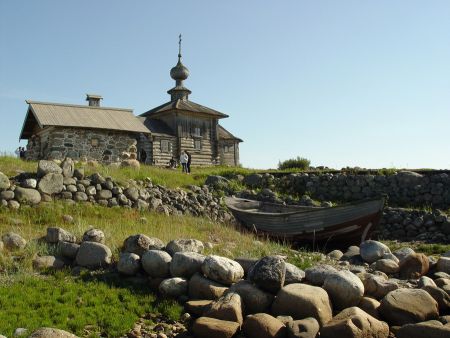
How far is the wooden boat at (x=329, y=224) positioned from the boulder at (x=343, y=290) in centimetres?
610

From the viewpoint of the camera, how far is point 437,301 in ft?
20.8

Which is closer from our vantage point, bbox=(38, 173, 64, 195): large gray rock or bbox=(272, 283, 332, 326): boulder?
bbox=(272, 283, 332, 326): boulder

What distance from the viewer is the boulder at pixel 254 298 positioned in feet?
19.9

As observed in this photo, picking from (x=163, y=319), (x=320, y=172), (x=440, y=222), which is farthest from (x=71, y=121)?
(x=163, y=319)

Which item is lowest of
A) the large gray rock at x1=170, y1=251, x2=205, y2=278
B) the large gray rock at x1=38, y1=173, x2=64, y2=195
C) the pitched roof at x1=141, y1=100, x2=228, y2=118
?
the large gray rock at x1=170, y1=251, x2=205, y2=278

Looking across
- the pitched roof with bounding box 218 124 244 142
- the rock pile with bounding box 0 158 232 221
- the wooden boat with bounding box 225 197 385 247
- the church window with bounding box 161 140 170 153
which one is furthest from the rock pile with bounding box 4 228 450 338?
the pitched roof with bounding box 218 124 244 142

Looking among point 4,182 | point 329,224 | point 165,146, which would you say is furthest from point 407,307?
point 165,146

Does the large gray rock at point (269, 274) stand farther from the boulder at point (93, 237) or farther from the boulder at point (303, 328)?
the boulder at point (93, 237)

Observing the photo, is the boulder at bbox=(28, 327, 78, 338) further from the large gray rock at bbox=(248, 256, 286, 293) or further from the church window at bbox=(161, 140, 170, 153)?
the church window at bbox=(161, 140, 170, 153)

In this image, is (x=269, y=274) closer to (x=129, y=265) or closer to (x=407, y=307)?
(x=407, y=307)

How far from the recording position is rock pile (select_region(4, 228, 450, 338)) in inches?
211

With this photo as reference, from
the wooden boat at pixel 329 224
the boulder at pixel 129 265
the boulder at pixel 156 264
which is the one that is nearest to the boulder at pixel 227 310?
the boulder at pixel 156 264

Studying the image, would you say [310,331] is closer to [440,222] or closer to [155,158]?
[440,222]

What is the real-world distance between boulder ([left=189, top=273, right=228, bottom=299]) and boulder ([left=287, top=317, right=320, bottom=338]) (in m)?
1.37
